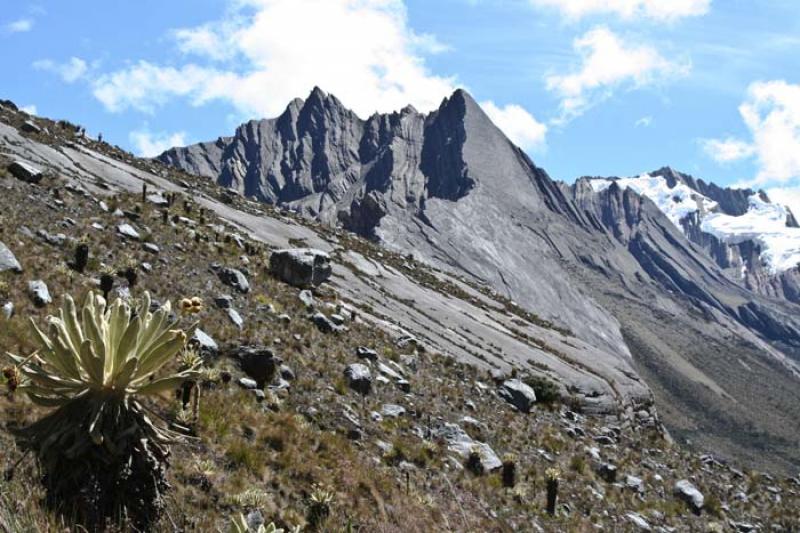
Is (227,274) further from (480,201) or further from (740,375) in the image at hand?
(740,375)

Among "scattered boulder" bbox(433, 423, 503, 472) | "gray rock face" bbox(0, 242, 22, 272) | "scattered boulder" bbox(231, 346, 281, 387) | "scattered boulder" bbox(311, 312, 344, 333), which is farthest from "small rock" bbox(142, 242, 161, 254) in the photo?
"scattered boulder" bbox(433, 423, 503, 472)

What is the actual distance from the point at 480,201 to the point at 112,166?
13765 cm

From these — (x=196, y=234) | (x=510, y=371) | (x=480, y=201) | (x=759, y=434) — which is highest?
(x=480, y=201)

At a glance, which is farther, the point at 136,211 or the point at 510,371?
the point at 510,371

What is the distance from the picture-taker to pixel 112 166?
123 feet

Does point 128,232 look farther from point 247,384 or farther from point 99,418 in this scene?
point 99,418

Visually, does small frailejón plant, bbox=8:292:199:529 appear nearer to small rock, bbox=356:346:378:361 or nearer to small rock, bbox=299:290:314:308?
small rock, bbox=356:346:378:361

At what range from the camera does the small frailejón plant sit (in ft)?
20.7

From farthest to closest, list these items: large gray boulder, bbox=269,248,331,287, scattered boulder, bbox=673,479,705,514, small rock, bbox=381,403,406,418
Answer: large gray boulder, bbox=269,248,331,287 → scattered boulder, bbox=673,479,705,514 → small rock, bbox=381,403,406,418

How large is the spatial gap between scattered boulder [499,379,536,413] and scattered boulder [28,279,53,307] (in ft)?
58.4

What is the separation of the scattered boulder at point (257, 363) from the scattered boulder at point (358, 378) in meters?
3.06

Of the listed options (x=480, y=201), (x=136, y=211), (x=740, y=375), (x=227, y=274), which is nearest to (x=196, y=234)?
(x=136, y=211)

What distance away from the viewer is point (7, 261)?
1356 cm

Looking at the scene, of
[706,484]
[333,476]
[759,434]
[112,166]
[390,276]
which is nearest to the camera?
[333,476]
